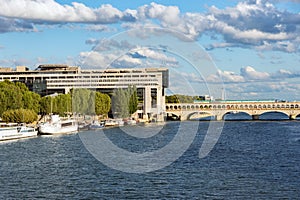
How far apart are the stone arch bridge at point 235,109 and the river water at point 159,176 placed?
90442 millimetres

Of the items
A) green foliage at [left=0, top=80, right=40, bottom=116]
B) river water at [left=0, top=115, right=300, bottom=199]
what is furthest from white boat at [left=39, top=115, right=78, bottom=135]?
river water at [left=0, top=115, right=300, bottom=199]

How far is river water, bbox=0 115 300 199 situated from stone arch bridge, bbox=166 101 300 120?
90.4m

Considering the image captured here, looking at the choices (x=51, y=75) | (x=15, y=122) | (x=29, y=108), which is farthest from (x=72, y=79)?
(x=15, y=122)

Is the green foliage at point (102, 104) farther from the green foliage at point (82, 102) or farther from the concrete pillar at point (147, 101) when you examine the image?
the concrete pillar at point (147, 101)

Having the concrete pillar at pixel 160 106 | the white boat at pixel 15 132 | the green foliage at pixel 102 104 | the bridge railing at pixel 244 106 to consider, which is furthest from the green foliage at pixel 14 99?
the bridge railing at pixel 244 106

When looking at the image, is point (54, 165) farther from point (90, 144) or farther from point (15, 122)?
point (15, 122)

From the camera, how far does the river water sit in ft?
109

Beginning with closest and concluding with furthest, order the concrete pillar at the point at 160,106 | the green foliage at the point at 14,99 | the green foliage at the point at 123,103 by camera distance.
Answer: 1. the green foliage at the point at 14,99
2. the green foliage at the point at 123,103
3. the concrete pillar at the point at 160,106

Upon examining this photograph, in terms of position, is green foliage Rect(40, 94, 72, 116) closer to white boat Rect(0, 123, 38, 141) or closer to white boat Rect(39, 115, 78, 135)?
white boat Rect(39, 115, 78, 135)

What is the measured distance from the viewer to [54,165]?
1806 inches

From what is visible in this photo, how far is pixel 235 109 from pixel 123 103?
32284mm

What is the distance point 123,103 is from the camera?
130625 mm

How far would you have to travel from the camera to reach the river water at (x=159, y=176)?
33.4 m

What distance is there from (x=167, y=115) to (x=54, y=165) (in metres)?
111
